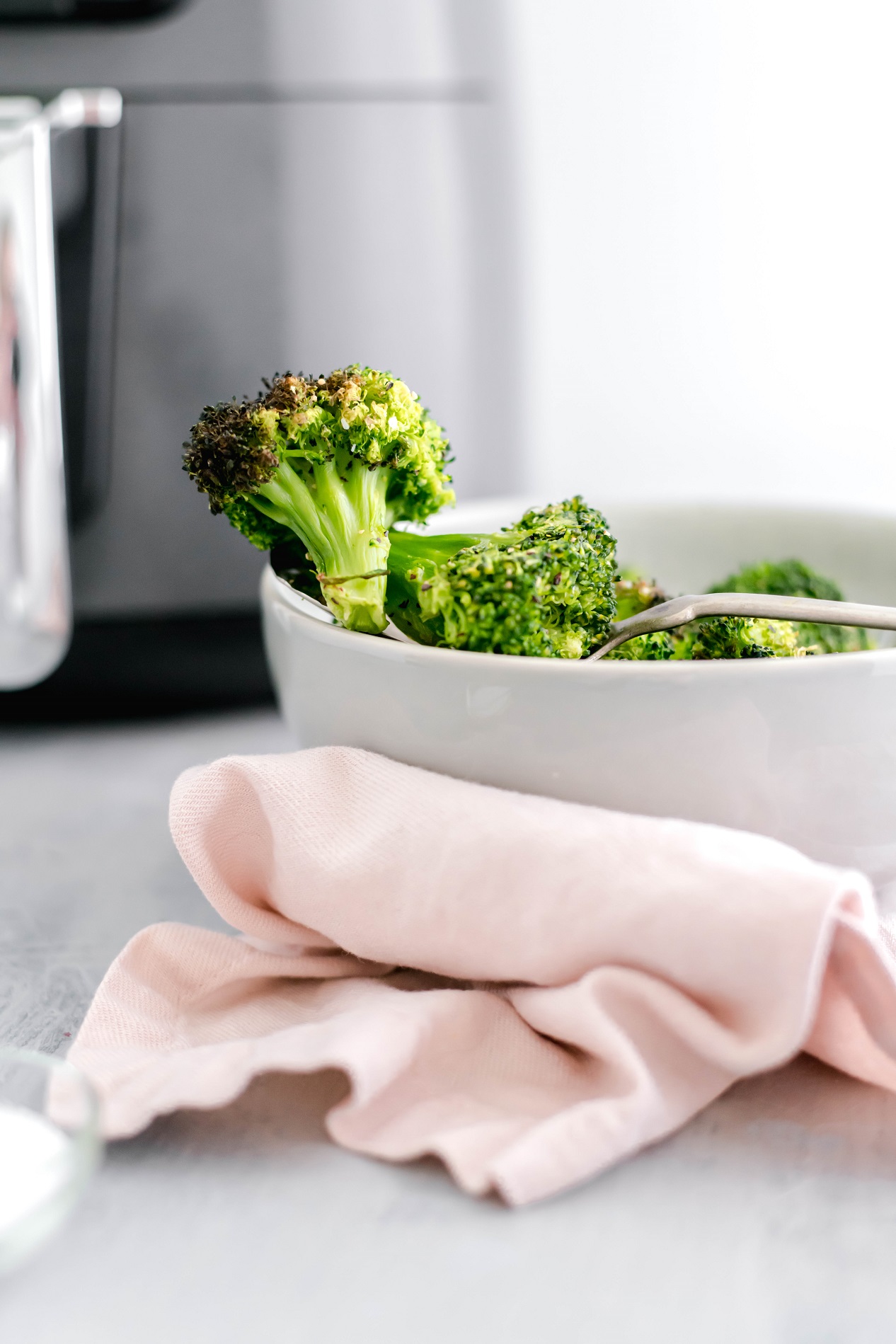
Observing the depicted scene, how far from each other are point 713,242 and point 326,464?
29.9 inches

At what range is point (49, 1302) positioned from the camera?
287mm

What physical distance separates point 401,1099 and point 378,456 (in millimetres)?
248

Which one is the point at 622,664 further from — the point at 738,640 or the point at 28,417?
the point at 28,417

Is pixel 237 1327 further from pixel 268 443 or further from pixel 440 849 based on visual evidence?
pixel 268 443

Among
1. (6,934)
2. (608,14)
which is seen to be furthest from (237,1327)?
(608,14)

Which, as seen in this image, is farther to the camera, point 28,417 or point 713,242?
point 713,242

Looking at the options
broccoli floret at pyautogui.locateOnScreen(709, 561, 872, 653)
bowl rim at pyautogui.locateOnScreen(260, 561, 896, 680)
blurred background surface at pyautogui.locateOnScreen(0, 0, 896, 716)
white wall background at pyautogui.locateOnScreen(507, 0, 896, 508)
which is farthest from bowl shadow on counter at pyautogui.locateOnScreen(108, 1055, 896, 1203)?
white wall background at pyautogui.locateOnScreen(507, 0, 896, 508)

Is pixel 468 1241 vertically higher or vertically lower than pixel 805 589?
lower

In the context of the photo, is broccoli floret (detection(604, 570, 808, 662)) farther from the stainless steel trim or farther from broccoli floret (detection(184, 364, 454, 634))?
the stainless steel trim

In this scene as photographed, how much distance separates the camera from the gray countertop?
28 centimetres

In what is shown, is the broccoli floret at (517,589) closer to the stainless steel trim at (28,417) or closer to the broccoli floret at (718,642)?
the broccoli floret at (718,642)

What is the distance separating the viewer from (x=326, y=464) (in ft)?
1.54

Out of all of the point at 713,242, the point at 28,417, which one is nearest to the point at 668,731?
the point at 28,417

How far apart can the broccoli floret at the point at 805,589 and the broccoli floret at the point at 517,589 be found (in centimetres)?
13
